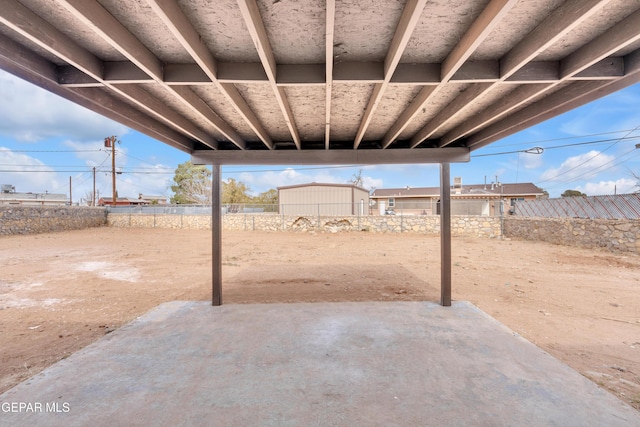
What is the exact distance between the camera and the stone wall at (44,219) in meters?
14.8

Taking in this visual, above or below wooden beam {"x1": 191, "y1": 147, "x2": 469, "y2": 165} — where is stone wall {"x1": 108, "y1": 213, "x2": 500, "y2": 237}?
below

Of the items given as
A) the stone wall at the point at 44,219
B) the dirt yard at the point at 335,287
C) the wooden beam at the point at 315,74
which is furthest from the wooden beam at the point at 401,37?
the stone wall at the point at 44,219

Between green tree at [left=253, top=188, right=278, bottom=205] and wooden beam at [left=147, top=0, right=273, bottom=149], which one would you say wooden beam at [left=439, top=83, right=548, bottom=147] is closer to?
wooden beam at [left=147, top=0, right=273, bottom=149]

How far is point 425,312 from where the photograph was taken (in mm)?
3715

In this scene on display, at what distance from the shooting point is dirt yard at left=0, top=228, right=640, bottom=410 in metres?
3.32

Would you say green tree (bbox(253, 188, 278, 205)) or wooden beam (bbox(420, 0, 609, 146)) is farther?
green tree (bbox(253, 188, 278, 205))

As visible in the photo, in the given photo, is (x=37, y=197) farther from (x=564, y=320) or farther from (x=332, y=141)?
(x=564, y=320)

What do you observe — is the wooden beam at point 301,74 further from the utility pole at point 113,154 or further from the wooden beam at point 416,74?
the utility pole at point 113,154

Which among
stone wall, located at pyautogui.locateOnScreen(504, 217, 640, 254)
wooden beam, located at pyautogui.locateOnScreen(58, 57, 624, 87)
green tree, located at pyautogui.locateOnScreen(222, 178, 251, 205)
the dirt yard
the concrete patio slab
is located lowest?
the dirt yard

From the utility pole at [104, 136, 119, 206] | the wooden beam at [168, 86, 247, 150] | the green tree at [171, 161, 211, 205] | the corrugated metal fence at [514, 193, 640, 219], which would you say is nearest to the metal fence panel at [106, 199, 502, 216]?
the utility pole at [104, 136, 119, 206]

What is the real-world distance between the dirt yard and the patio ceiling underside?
2.78 m

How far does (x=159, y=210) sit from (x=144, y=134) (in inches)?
831

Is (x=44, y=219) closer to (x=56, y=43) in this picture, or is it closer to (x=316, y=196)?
(x=316, y=196)

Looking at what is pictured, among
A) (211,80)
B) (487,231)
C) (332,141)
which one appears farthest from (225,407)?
(487,231)
